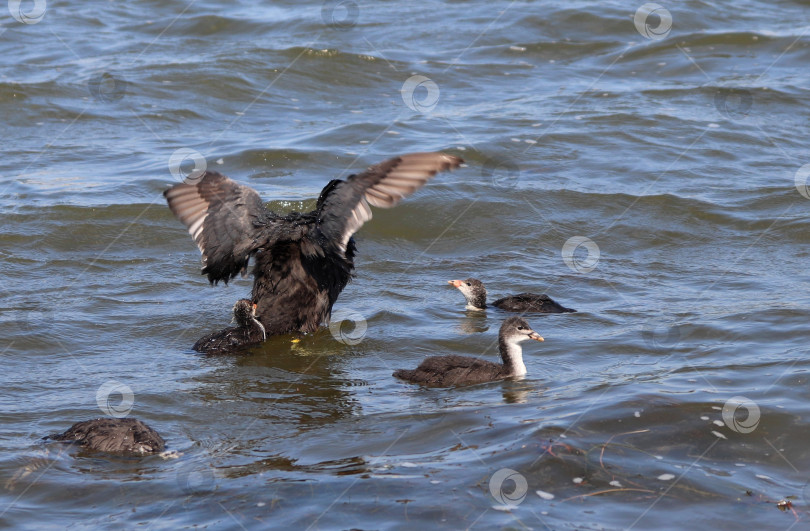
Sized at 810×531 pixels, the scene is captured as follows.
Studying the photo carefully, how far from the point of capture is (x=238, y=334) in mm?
9406

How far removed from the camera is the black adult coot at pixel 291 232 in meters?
8.34

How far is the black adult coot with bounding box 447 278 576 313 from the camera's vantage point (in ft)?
33.2

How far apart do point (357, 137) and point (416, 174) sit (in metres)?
7.61

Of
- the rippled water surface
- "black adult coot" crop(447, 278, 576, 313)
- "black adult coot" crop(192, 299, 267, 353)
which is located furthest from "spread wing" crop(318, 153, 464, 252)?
"black adult coot" crop(447, 278, 576, 313)

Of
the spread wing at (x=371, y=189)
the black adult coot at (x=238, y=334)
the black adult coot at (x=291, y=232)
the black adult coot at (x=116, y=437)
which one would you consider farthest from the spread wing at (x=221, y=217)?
the black adult coot at (x=116, y=437)

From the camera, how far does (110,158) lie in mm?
14898

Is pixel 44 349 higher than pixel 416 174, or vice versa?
pixel 416 174

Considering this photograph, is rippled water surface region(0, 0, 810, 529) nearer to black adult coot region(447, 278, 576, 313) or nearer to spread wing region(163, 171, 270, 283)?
black adult coot region(447, 278, 576, 313)

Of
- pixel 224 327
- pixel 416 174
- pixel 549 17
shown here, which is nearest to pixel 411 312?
pixel 224 327

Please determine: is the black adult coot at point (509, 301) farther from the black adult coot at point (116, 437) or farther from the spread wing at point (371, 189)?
the black adult coot at point (116, 437)

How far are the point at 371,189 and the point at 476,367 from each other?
5.40ft

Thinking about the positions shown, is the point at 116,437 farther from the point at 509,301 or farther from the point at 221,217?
the point at 509,301

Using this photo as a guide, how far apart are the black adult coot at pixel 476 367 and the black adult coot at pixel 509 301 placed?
1403 millimetres

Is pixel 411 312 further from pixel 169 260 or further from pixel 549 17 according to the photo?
pixel 549 17
